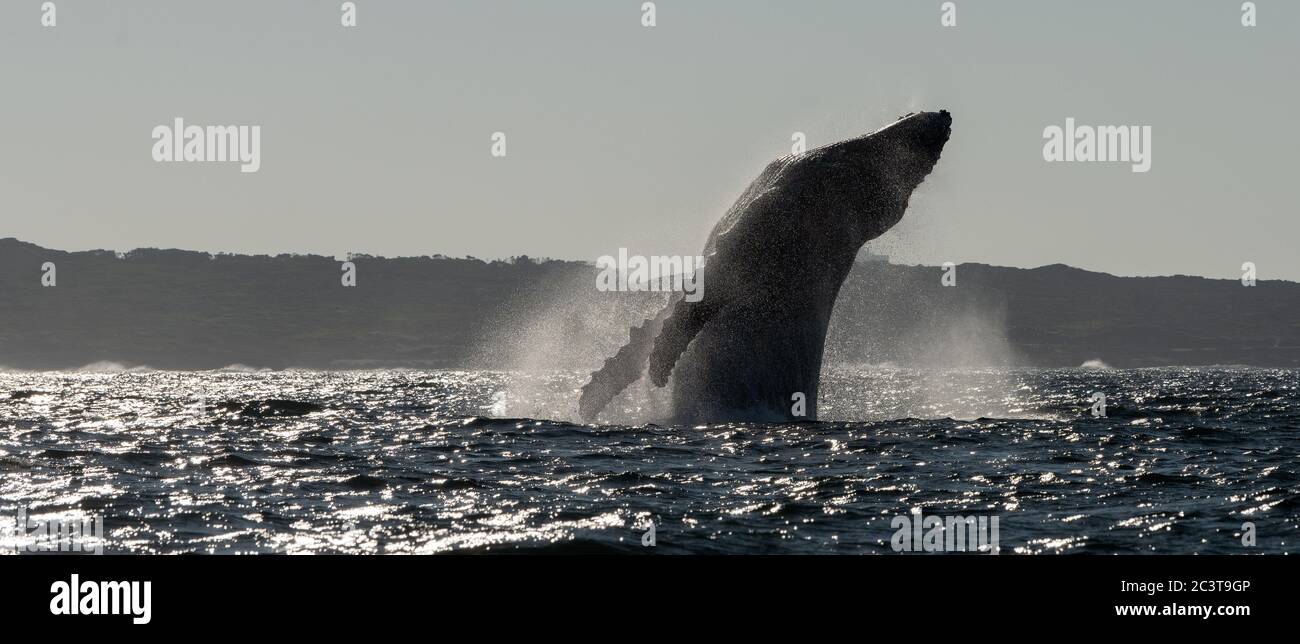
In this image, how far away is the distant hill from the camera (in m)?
135

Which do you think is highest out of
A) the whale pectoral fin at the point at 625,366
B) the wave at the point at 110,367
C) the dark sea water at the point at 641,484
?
the whale pectoral fin at the point at 625,366

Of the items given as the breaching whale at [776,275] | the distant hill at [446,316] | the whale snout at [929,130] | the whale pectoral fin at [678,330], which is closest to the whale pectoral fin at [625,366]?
the breaching whale at [776,275]

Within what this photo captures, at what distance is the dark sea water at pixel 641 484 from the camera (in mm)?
10828

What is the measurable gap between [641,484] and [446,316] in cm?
14093

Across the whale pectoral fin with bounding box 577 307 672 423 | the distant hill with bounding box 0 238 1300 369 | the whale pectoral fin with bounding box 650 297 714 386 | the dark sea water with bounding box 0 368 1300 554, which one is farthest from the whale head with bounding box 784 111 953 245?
the distant hill with bounding box 0 238 1300 369

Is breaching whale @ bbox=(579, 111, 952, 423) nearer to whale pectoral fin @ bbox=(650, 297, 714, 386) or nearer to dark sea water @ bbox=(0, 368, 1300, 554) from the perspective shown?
whale pectoral fin @ bbox=(650, 297, 714, 386)

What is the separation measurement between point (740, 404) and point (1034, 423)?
5.84 m

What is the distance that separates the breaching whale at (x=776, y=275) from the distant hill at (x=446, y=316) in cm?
10202

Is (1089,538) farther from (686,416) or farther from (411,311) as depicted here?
(411,311)

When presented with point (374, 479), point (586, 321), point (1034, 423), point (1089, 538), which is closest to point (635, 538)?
point (1089, 538)

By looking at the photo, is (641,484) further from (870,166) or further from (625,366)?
(870,166)

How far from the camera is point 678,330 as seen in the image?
62.8 feet

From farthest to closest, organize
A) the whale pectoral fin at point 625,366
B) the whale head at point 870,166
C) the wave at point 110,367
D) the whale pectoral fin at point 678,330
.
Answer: the wave at point 110,367, the whale pectoral fin at point 625,366, the whale head at point 870,166, the whale pectoral fin at point 678,330

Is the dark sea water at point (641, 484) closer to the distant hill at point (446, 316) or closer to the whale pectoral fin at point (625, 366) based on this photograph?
the whale pectoral fin at point (625, 366)
